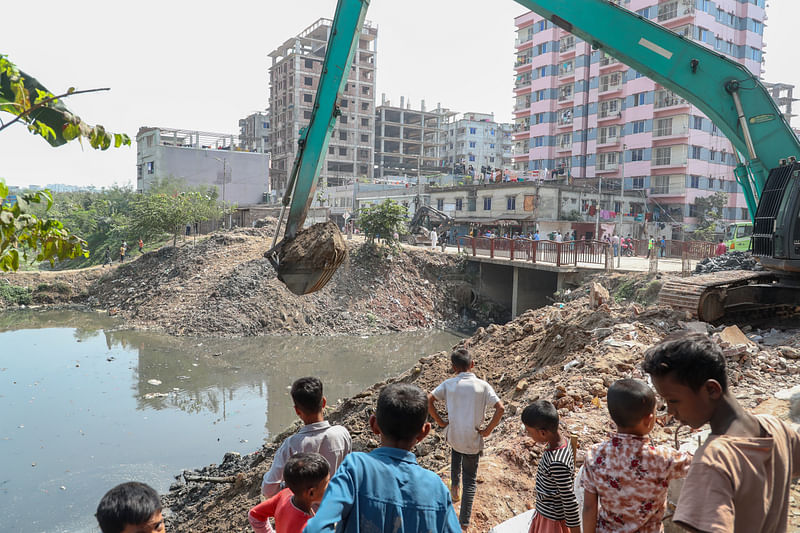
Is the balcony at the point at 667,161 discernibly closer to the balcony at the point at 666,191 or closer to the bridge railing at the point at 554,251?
the balcony at the point at 666,191

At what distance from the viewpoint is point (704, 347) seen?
1.88 meters

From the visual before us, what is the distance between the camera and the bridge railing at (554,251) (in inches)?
817

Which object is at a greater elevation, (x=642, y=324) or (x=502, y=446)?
(x=642, y=324)

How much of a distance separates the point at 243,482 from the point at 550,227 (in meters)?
30.9

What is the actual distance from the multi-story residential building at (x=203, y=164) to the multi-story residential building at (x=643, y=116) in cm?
2965

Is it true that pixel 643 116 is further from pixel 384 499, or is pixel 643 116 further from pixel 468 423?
pixel 384 499

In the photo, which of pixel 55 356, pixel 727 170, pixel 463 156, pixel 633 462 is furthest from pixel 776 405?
pixel 463 156

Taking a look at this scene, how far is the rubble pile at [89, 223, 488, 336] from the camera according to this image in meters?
21.1

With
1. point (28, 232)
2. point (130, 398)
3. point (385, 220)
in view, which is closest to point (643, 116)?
point (385, 220)

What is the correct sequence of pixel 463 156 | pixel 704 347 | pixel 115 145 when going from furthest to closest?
1. pixel 463 156
2. pixel 115 145
3. pixel 704 347

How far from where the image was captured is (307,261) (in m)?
6.48

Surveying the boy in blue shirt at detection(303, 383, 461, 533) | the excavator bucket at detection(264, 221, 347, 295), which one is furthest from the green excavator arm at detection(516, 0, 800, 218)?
the boy in blue shirt at detection(303, 383, 461, 533)

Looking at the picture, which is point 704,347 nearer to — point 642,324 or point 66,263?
point 642,324

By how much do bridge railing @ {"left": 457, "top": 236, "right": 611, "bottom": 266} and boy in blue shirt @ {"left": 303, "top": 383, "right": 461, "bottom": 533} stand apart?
19.0 m
